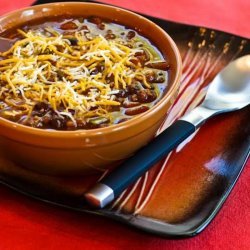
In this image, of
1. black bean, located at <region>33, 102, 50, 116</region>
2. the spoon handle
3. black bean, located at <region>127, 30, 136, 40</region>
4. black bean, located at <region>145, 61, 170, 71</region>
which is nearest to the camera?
the spoon handle

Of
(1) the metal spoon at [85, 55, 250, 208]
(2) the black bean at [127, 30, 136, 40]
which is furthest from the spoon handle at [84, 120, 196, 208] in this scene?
(2) the black bean at [127, 30, 136, 40]

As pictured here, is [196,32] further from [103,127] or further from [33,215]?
[33,215]

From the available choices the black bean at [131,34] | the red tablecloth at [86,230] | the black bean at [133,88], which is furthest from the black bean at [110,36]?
the red tablecloth at [86,230]

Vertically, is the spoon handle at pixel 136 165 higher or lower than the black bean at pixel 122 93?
lower

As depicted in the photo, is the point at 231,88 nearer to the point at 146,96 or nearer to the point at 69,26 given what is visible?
the point at 146,96

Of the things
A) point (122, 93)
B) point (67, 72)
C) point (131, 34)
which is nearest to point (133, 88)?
point (122, 93)

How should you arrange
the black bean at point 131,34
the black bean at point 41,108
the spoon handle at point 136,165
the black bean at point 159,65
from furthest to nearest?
the black bean at point 131,34, the black bean at point 159,65, the black bean at point 41,108, the spoon handle at point 136,165

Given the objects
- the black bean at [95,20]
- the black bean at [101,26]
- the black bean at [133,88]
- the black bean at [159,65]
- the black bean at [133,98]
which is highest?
the black bean at [95,20]

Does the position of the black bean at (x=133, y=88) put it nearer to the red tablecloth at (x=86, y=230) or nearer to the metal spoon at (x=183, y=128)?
the metal spoon at (x=183, y=128)

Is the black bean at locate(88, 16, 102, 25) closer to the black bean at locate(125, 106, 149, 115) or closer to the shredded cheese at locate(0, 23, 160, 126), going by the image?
the shredded cheese at locate(0, 23, 160, 126)
